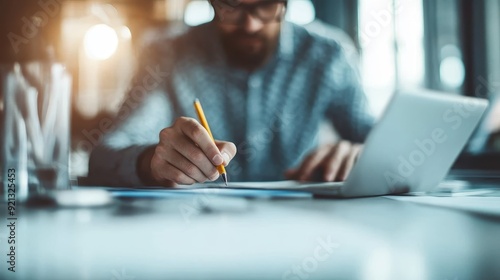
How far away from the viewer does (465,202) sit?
21.0 inches

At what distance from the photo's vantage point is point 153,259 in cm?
26

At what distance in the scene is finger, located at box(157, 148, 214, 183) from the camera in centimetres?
58

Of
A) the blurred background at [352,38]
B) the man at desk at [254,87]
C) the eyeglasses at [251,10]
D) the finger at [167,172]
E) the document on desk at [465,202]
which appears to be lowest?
the document on desk at [465,202]

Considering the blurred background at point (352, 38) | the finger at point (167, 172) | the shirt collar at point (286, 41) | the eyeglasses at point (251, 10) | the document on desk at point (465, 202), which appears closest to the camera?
the document on desk at point (465, 202)

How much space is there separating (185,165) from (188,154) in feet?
0.09

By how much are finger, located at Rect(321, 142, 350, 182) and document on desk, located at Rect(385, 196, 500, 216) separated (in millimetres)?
118

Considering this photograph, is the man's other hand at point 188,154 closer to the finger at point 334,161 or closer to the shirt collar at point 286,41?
the finger at point 334,161

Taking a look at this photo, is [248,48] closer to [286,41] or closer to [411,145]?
[286,41]

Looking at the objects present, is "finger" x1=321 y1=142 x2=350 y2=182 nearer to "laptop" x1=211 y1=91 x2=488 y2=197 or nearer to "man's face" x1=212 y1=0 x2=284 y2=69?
"laptop" x1=211 y1=91 x2=488 y2=197

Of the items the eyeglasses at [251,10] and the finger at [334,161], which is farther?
the eyeglasses at [251,10]

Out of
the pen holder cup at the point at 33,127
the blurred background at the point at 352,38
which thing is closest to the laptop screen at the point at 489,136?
the pen holder cup at the point at 33,127

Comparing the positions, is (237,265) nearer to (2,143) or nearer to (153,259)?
(153,259)

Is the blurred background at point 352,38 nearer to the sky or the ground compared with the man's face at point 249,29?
nearer to the sky

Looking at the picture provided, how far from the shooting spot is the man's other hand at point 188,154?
1.79ft
